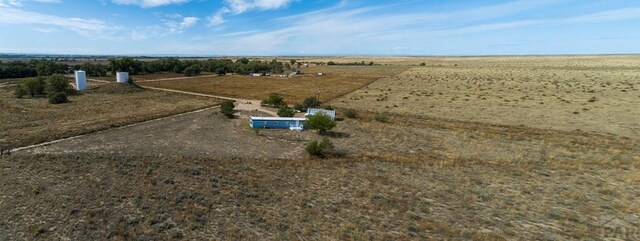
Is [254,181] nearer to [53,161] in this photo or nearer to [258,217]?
[258,217]

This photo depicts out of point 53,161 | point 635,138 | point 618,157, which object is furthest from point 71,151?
point 635,138

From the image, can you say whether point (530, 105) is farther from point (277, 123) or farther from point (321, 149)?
point (321, 149)

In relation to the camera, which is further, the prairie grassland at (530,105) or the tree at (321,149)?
the prairie grassland at (530,105)

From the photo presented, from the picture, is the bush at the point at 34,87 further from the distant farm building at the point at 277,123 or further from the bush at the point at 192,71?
the bush at the point at 192,71

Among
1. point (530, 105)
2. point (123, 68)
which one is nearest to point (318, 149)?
point (530, 105)

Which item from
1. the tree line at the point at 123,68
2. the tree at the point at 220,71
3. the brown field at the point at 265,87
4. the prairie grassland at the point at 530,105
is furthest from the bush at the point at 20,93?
the tree at the point at 220,71

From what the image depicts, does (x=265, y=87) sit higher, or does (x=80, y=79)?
(x=80, y=79)

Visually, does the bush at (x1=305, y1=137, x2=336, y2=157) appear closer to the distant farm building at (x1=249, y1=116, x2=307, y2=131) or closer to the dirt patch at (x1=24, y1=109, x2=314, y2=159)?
the dirt patch at (x1=24, y1=109, x2=314, y2=159)
